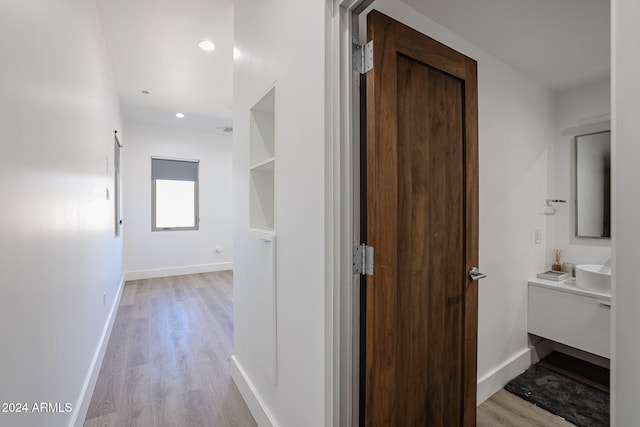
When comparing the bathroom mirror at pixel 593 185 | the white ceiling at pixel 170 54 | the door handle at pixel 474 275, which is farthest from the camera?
the white ceiling at pixel 170 54

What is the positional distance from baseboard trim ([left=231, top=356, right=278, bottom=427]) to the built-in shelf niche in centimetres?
106

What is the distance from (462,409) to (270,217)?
5.21ft

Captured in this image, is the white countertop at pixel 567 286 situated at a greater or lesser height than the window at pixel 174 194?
lesser

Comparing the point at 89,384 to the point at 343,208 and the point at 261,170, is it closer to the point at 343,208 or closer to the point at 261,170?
the point at 261,170

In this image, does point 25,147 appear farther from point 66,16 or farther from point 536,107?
point 536,107

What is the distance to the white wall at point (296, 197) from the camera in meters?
1.16

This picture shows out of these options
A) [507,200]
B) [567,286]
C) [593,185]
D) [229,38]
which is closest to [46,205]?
[229,38]

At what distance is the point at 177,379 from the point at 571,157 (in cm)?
373

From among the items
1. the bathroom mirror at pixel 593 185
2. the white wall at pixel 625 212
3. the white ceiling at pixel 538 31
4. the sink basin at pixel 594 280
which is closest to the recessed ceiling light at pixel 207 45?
the white ceiling at pixel 538 31

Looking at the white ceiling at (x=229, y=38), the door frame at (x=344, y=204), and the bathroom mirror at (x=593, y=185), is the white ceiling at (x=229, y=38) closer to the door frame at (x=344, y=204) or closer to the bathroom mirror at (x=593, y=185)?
the bathroom mirror at (x=593, y=185)

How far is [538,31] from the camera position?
6.09 feet

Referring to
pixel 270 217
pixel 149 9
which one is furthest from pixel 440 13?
pixel 149 9

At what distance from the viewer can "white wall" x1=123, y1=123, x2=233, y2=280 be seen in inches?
205

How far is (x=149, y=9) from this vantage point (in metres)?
2.30
